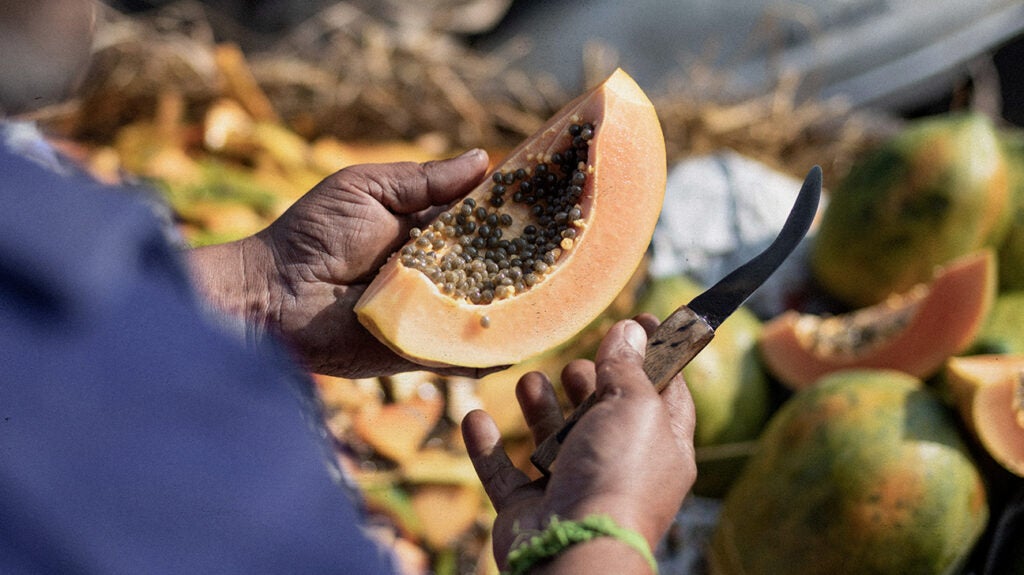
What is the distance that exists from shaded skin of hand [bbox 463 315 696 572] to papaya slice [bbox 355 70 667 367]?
0.54 feet

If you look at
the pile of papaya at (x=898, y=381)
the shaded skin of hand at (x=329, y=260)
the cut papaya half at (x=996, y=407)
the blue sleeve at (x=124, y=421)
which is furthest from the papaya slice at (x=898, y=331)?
the blue sleeve at (x=124, y=421)

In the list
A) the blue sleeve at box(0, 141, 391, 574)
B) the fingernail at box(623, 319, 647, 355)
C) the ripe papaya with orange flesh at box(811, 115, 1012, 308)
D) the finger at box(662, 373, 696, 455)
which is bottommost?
the ripe papaya with orange flesh at box(811, 115, 1012, 308)

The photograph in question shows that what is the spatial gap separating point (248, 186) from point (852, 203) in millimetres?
1450

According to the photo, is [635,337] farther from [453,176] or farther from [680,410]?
[453,176]

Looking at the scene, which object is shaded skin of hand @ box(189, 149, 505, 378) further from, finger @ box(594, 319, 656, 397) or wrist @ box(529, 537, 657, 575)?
wrist @ box(529, 537, 657, 575)

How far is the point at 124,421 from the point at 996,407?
1.30 m

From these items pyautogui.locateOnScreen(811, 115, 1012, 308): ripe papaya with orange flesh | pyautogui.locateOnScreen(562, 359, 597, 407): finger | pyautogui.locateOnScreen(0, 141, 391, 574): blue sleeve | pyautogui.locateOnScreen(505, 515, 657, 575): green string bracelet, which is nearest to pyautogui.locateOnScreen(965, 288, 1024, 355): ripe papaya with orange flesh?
pyautogui.locateOnScreen(811, 115, 1012, 308): ripe papaya with orange flesh

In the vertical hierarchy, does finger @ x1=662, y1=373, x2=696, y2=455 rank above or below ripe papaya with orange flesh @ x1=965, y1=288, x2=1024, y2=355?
above

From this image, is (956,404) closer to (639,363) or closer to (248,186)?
(639,363)

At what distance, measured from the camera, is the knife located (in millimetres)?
926

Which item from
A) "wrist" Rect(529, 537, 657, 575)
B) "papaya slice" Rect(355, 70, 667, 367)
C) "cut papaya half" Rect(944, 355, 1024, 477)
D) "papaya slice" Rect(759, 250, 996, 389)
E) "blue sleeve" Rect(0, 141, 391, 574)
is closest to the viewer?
"blue sleeve" Rect(0, 141, 391, 574)

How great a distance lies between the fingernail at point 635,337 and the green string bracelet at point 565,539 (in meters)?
0.25

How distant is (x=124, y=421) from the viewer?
0.50 meters

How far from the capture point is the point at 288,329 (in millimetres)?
1203
